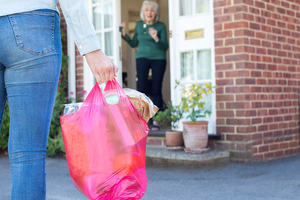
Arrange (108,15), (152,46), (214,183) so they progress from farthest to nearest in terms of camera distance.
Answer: (108,15)
(152,46)
(214,183)

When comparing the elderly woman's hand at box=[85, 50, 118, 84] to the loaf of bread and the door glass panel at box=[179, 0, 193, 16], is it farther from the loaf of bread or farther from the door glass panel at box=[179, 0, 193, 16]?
the door glass panel at box=[179, 0, 193, 16]

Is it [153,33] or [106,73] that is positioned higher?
[153,33]

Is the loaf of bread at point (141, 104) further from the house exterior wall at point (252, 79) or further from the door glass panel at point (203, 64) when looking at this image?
the door glass panel at point (203, 64)

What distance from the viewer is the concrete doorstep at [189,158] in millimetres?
4602

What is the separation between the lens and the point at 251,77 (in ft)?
15.9

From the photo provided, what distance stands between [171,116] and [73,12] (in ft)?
11.3

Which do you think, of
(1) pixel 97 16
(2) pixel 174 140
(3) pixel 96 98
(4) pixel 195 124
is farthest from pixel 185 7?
(3) pixel 96 98

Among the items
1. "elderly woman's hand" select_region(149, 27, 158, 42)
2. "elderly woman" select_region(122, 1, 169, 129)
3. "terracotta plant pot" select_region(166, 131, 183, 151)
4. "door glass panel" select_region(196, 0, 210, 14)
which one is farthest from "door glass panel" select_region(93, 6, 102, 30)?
"terracotta plant pot" select_region(166, 131, 183, 151)

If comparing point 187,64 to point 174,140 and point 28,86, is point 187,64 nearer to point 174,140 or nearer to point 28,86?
point 174,140

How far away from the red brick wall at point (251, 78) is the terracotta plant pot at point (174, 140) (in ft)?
1.59

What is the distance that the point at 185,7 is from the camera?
538 cm

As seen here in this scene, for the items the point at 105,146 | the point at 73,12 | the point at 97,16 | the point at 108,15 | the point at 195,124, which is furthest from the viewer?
the point at 97,16

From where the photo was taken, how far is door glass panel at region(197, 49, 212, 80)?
5.12m

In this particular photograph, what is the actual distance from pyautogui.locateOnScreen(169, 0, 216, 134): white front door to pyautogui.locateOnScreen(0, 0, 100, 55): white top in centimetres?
336
